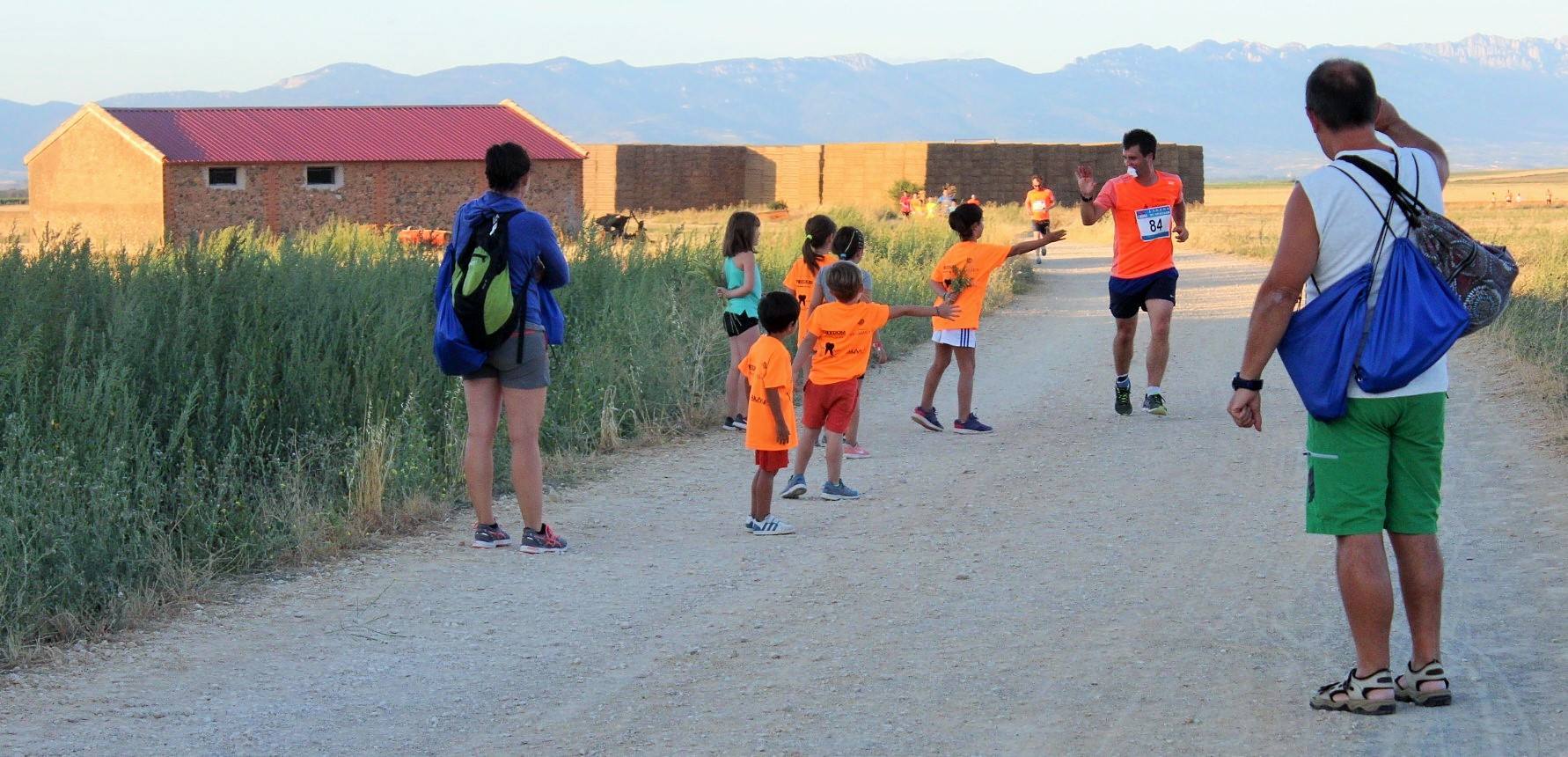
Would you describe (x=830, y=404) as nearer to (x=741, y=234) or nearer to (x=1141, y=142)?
(x=741, y=234)

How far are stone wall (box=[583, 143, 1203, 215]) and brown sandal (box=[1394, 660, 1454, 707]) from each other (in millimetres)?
45180

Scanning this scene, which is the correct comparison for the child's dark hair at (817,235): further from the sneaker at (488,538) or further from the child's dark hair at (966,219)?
the sneaker at (488,538)

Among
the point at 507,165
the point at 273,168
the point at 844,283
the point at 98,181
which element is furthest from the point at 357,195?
the point at 507,165

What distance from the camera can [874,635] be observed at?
555cm

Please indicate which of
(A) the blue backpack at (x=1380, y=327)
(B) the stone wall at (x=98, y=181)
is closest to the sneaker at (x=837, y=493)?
(A) the blue backpack at (x=1380, y=327)

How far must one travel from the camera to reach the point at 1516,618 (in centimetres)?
561

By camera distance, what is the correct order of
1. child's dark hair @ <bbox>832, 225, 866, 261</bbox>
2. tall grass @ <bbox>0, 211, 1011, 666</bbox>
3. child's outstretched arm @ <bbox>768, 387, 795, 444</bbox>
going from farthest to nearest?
child's dark hair @ <bbox>832, 225, 866, 261</bbox> → child's outstretched arm @ <bbox>768, 387, 795, 444</bbox> → tall grass @ <bbox>0, 211, 1011, 666</bbox>

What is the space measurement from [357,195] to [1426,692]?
35862 mm

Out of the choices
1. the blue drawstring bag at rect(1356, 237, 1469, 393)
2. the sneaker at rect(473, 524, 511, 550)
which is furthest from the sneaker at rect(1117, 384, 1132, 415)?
the blue drawstring bag at rect(1356, 237, 1469, 393)

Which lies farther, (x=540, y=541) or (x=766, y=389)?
(x=766, y=389)

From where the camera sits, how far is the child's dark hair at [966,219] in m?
10.0

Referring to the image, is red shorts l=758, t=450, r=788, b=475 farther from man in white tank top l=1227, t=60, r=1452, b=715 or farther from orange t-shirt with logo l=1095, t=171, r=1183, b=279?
orange t-shirt with logo l=1095, t=171, r=1183, b=279

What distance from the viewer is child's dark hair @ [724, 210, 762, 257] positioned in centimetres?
993

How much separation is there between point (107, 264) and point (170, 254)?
54 cm
